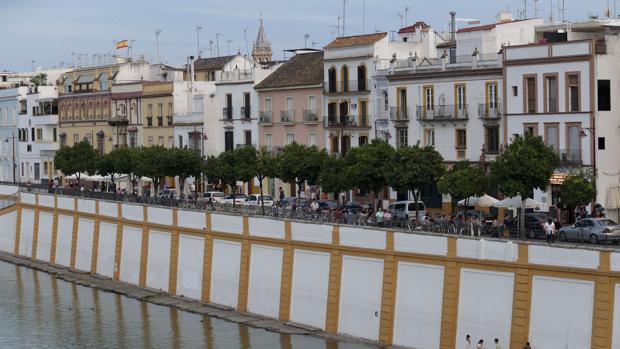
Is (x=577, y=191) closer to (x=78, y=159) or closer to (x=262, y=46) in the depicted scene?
(x=78, y=159)

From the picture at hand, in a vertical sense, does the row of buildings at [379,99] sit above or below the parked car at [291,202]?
above

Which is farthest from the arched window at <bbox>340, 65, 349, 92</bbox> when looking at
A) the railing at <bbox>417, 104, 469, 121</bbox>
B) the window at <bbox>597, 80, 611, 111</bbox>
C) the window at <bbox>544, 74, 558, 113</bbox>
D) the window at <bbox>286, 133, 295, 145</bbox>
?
the window at <bbox>597, 80, 611, 111</bbox>

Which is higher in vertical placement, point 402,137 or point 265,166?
point 402,137

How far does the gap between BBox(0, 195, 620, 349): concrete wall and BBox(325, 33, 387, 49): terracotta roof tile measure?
19317 mm

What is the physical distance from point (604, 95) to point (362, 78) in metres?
20.2

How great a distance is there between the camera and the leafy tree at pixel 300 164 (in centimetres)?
7012

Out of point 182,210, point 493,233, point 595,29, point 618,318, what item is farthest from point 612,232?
point 182,210

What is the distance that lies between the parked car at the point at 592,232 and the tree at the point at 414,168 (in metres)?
11.5

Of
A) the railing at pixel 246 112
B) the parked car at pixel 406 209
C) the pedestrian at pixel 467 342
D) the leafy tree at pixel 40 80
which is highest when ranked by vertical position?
the leafy tree at pixel 40 80

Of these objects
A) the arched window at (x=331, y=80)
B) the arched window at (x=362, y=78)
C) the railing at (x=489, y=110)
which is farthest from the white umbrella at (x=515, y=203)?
the arched window at (x=331, y=80)

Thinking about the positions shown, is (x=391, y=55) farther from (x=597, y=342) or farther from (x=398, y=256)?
(x=597, y=342)

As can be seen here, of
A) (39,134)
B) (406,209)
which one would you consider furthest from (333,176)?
(39,134)

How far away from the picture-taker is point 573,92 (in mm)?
A: 61688

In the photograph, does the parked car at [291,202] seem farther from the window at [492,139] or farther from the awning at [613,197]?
the awning at [613,197]
